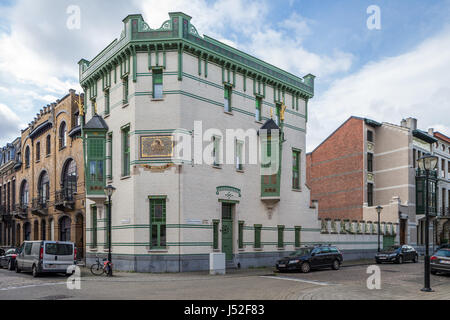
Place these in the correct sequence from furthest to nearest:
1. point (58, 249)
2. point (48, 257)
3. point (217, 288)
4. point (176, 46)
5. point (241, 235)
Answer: point (241, 235)
point (176, 46)
point (58, 249)
point (48, 257)
point (217, 288)

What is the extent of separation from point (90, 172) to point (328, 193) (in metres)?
26.7

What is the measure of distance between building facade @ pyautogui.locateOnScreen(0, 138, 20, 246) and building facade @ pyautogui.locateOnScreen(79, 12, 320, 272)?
20.4 meters

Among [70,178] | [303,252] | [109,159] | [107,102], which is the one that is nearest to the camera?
[303,252]

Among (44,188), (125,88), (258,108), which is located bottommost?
(44,188)

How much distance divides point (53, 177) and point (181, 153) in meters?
15.5

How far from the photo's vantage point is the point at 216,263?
20.5 m

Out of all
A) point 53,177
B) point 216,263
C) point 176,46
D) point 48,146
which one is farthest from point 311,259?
point 48,146

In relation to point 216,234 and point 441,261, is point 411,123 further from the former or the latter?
point 216,234

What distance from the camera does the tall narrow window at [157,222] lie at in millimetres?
21516

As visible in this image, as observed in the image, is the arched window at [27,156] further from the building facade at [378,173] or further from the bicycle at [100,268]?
the building facade at [378,173]

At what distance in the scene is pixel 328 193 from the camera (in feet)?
144

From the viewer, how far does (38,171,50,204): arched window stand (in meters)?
34.8

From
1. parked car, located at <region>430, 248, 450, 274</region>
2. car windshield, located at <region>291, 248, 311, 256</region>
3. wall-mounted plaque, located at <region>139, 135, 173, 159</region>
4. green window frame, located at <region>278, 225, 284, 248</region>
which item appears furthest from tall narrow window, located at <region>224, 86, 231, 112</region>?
parked car, located at <region>430, 248, 450, 274</region>

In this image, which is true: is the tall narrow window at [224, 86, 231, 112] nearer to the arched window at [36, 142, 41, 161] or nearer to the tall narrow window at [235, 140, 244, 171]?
the tall narrow window at [235, 140, 244, 171]
